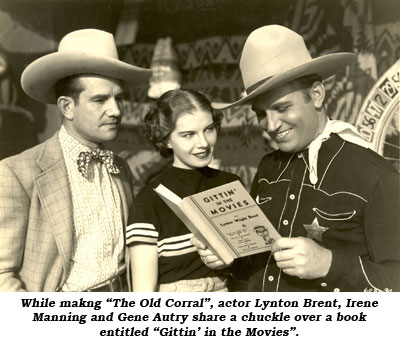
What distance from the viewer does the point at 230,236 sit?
7.70ft

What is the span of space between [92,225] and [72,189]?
0.21 m

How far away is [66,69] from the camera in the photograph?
2688 millimetres

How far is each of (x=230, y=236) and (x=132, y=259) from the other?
1.99 feet

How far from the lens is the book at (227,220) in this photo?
2195 mm

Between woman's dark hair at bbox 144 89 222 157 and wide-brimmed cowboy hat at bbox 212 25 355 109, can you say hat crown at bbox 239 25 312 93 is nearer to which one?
wide-brimmed cowboy hat at bbox 212 25 355 109

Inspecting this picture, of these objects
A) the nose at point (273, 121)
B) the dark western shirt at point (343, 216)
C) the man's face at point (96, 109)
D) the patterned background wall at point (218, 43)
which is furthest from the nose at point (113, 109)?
the patterned background wall at point (218, 43)

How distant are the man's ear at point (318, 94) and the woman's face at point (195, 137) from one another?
56 centimetres

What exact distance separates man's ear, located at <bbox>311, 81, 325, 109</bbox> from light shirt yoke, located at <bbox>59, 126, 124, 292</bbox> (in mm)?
1164

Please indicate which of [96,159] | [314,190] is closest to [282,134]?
[314,190]

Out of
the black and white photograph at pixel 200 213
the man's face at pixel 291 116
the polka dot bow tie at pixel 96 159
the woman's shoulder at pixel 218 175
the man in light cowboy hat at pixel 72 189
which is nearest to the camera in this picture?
the black and white photograph at pixel 200 213

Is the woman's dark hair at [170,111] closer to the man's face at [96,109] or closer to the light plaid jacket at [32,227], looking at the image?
the man's face at [96,109]

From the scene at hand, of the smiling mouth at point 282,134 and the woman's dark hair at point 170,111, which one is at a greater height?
the woman's dark hair at point 170,111

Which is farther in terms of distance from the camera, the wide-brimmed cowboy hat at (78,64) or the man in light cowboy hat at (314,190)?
the wide-brimmed cowboy hat at (78,64)

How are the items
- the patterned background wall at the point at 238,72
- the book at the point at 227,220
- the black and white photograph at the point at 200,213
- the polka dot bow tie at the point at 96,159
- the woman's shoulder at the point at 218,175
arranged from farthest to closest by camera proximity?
the patterned background wall at the point at 238,72 < the woman's shoulder at the point at 218,175 < the polka dot bow tie at the point at 96,159 < the black and white photograph at the point at 200,213 < the book at the point at 227,220
